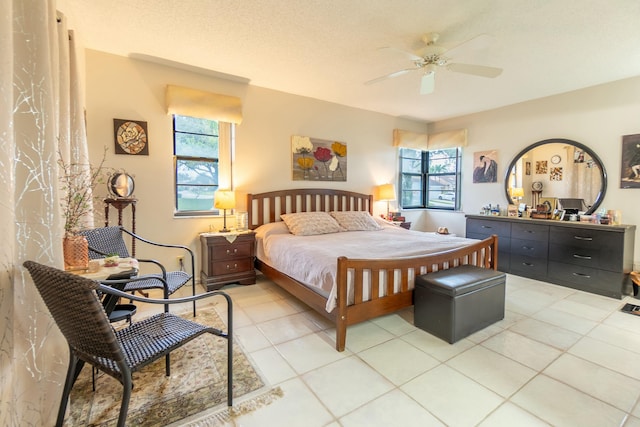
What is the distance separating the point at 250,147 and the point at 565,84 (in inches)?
163

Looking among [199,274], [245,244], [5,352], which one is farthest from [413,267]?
[199,274]

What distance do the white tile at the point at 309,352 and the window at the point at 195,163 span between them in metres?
2.21

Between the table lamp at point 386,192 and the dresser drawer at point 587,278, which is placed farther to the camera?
the table lamp at point 386,192

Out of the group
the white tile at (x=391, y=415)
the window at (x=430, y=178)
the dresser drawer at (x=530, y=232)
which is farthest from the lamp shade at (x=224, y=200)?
the dresser drawer at (x=530, y=232)

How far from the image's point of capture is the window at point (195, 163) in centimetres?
359

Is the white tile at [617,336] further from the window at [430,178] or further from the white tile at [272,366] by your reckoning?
the window at [430,178]

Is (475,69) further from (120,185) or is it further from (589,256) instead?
(120,185)

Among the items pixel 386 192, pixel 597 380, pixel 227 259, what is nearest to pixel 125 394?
pixel 227 259

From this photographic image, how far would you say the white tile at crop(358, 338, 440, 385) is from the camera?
1912mm

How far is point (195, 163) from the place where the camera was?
3686 mm

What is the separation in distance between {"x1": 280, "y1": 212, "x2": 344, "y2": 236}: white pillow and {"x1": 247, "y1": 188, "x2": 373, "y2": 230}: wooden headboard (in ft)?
0.79

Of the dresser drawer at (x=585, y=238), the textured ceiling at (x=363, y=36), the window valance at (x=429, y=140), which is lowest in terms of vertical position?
the dresser drawer at (x=585, y=238)

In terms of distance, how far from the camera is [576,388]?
5.85 ft

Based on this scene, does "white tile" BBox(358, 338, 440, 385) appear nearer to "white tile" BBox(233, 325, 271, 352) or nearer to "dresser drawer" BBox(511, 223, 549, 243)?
"white tile" BBox(233, 325, 271, 352)
